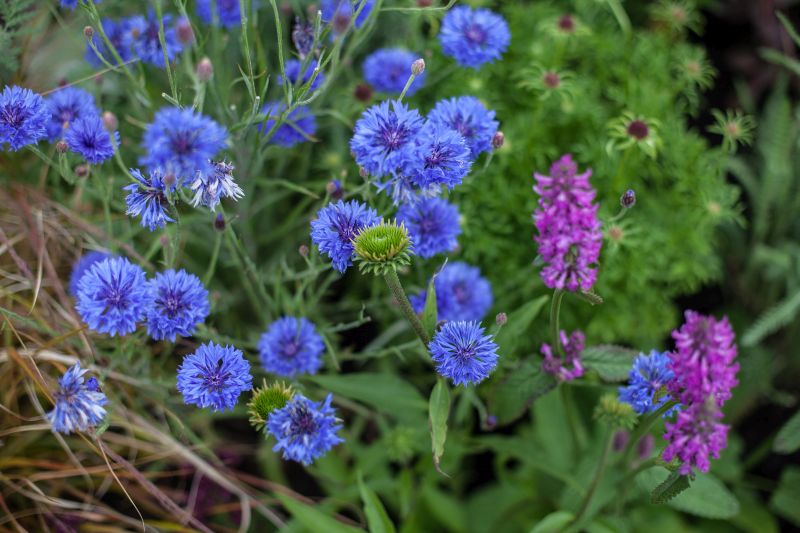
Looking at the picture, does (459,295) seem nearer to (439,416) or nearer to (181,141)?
(439,416)

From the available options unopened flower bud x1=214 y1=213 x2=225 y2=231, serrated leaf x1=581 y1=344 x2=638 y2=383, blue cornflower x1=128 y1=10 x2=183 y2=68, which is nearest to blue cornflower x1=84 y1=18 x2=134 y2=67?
blue cornflower x1=128 y1=10 x2=183 y2=68

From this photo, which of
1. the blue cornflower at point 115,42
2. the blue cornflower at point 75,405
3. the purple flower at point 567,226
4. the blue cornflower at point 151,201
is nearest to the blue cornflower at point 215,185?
the blue cornflower at point 151,201

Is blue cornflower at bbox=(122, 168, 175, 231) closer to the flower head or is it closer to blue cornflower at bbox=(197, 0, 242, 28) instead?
the flower head

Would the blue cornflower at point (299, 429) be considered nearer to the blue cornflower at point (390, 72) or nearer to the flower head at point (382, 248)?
the flower head at point (382, 248)

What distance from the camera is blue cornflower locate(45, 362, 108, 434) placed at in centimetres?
91

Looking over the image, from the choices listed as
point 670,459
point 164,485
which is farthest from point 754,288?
point 164,485

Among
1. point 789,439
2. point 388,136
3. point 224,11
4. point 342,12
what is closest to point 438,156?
point 388,136

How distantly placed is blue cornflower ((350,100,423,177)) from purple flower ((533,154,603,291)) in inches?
6.5

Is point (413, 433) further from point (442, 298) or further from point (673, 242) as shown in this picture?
point (673, 242)

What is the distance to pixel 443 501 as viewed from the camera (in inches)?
58.5

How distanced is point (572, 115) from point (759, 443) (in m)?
0.92

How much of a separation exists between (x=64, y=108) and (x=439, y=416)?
72 cm

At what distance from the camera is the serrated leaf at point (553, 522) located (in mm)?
1099

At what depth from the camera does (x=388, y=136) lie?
939 millimetres
